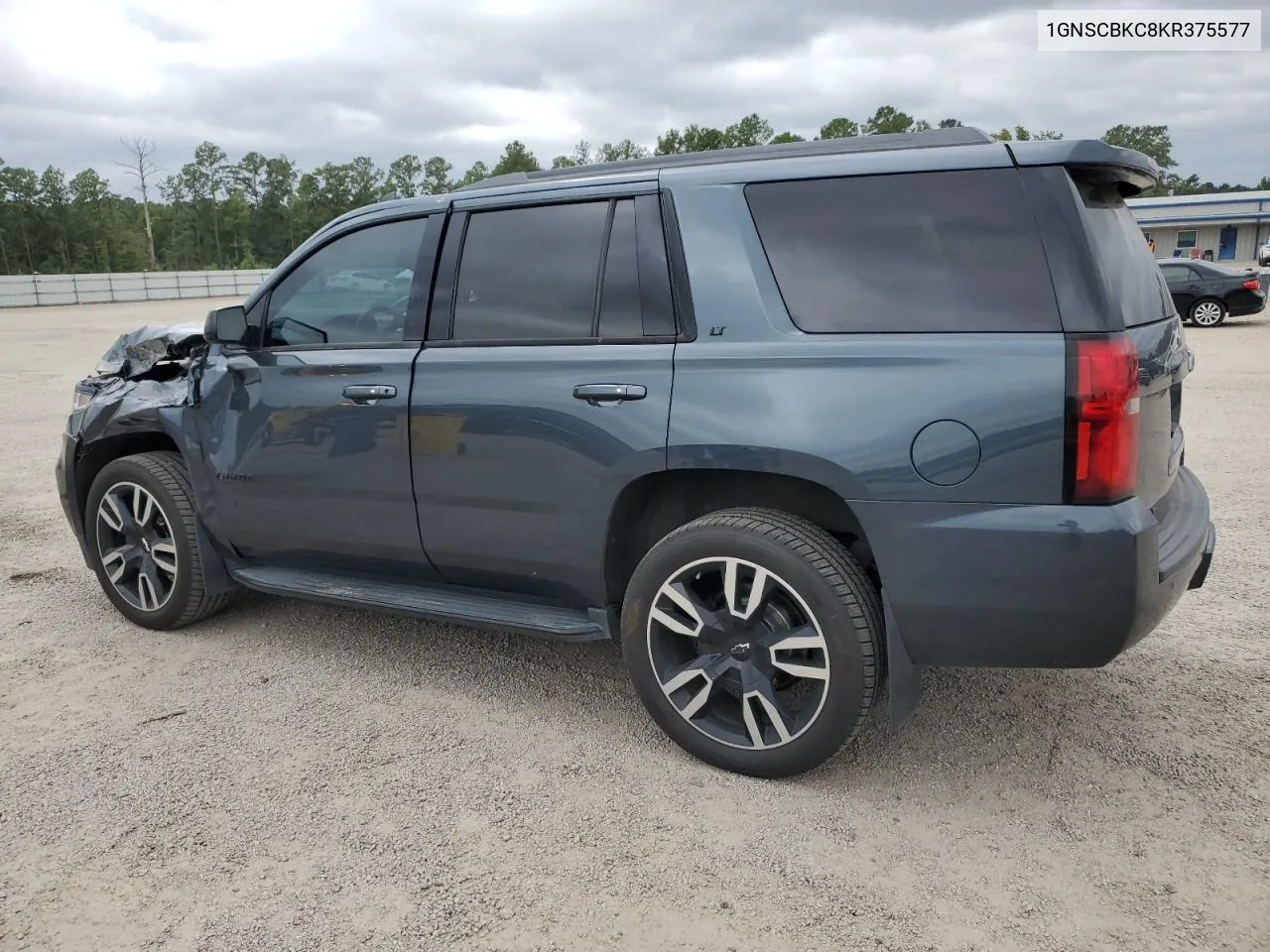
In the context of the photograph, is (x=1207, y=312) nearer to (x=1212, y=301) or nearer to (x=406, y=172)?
(x=1212, y=301)

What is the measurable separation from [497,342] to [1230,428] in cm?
791

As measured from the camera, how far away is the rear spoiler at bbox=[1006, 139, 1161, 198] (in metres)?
2.66

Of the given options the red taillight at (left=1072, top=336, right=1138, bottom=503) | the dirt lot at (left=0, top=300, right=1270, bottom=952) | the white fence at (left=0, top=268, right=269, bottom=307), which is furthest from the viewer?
the white fence at (left=0, top=268, right=269, bottom=307)

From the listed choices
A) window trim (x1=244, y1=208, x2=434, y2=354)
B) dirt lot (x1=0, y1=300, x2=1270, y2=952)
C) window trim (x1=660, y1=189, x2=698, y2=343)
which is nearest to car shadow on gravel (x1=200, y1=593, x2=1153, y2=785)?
dirt lot (x1=0, y1=300, x2=1270, y2=952)

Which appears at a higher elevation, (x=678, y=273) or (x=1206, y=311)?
(x=678, y=273)

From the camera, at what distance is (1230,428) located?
29.1 feet

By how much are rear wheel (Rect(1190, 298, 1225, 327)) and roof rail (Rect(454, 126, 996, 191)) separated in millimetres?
19967

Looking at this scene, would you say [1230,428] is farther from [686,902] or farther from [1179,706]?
[686,902]

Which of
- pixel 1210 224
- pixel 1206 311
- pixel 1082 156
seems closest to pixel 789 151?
pixel 1082 156

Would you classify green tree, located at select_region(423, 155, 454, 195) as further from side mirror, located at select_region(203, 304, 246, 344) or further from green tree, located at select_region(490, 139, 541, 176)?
side mirror, located at select_region(203, 304, 246, 344)

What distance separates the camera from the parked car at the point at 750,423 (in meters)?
2.65

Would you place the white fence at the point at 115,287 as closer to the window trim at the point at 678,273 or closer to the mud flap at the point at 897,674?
the window trim at the point at 678,273

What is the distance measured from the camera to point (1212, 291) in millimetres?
19844

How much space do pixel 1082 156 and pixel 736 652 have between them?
170cm
